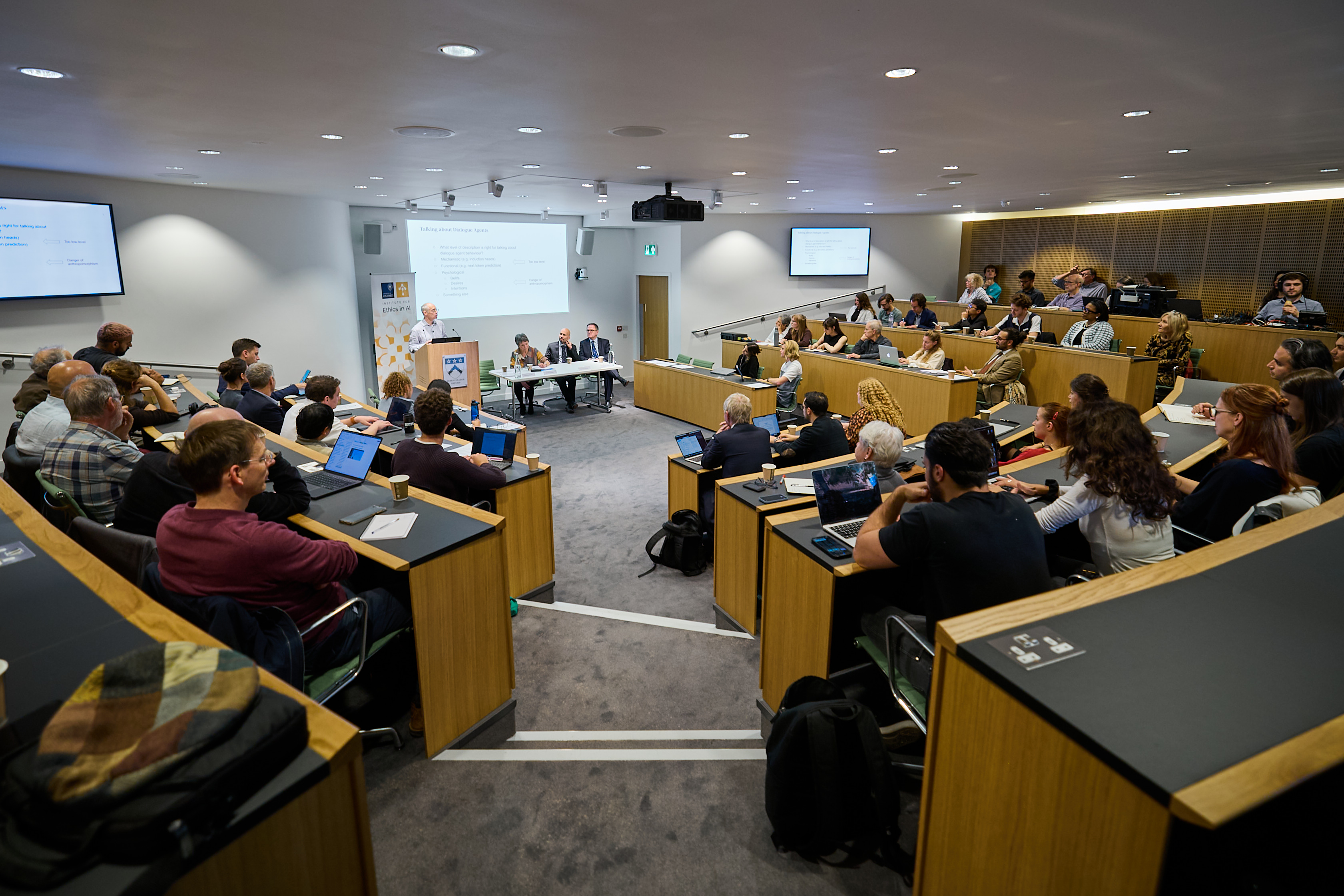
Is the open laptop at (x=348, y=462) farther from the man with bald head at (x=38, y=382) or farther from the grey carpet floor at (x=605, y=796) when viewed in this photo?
the man with bald head at (x=38, y=382)

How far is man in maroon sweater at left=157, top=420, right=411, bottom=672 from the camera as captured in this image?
7.34 ft

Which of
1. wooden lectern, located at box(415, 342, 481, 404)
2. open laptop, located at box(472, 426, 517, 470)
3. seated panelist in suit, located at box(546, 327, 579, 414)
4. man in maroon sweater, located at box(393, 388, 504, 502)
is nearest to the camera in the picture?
man in maroon sweater, located at box(393, 388, 504, 502)

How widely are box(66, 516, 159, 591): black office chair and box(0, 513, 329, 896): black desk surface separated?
0.18 m

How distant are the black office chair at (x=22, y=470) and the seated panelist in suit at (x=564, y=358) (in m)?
6.65

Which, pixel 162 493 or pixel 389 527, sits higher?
pixel 162 493

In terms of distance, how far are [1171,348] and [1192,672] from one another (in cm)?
753

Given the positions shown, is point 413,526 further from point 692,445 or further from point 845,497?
point 692,445

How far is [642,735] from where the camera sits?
3.09m

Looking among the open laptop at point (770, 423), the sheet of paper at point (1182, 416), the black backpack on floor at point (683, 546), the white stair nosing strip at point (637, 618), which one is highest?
the sheet of paper at point (1182, 416)

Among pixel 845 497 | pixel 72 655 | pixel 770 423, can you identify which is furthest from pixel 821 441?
pixel 72 655

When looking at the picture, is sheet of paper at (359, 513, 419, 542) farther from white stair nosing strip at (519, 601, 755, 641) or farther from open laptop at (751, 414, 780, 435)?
open laptop at (751, 414, 780, 435)

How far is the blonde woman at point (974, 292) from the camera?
1078 centimetres

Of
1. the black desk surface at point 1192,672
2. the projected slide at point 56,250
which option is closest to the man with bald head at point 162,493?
the black desk surface at point 1192,672

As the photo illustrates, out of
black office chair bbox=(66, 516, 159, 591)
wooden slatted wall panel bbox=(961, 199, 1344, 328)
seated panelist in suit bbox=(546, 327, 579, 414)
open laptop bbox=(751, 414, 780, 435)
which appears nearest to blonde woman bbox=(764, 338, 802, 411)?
open laptop bbox=(751, 414, 780, 435)
